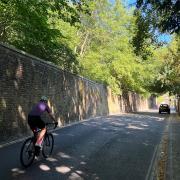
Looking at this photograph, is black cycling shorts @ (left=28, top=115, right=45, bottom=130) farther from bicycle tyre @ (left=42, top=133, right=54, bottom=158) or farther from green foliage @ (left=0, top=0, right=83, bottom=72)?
green foliage @ (left=0, top=0, right=83, bottom=72)

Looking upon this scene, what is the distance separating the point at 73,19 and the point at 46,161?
28.7 ft

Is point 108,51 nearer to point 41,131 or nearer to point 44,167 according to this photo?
point 41,131

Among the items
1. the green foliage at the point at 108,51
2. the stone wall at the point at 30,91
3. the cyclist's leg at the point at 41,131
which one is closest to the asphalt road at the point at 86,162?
the cyclist's leg at the point at 41,131

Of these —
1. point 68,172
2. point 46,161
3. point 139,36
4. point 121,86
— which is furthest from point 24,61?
point 121,86

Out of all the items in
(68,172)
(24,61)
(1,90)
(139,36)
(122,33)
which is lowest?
(68,172)

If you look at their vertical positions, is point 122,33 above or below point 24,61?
above

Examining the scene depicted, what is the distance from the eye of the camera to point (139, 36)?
70.2 feet

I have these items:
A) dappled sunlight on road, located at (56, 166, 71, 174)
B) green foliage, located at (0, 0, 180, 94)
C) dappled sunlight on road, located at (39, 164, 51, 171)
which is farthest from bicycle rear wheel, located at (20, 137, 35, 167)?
green foliage, located at (0, 0, 180, 94)

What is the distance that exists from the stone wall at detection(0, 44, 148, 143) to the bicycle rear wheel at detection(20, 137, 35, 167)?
16.0 ft

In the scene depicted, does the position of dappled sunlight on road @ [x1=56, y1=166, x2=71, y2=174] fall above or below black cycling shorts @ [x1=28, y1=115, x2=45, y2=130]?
below

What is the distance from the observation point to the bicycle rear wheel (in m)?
10.7

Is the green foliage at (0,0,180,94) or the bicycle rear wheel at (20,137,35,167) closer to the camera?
the bicycle rear wheel at (20,137,35,167)

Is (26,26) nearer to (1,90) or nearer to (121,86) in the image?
(1,90)

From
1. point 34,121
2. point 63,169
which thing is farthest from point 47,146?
point 63,169
